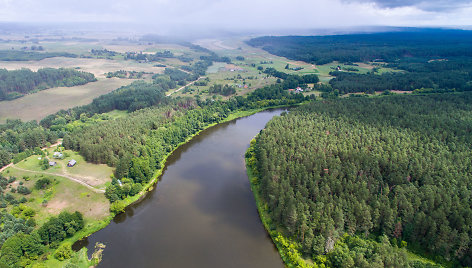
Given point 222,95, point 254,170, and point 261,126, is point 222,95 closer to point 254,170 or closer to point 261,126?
point 261,126

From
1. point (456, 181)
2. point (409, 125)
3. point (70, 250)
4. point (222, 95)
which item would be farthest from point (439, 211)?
point (222, 95)

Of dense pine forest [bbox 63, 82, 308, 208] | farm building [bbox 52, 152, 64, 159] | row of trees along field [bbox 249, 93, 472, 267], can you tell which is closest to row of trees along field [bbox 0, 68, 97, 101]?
dense pine forest [bbox 63, 82, 308, 208]

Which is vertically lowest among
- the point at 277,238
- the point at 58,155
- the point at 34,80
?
the point at 277,238

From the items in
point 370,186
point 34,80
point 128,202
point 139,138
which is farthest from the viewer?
point 34,80

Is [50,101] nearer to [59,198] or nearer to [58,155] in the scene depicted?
[58,155]

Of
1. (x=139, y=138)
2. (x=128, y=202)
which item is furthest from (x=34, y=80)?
(x=128, y=202)

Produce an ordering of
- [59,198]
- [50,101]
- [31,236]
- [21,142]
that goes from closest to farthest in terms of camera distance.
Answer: [31,236] → [59,198] → [21,142] → [50,101]

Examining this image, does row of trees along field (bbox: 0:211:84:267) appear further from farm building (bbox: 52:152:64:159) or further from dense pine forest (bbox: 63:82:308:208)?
farm building (bbox: 52:152:64:159)
